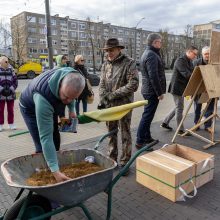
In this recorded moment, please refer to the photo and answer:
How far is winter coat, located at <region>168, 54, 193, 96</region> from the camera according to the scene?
4945mm

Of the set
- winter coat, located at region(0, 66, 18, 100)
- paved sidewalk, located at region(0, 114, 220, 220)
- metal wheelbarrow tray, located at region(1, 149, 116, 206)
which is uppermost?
winter coat, located at region(0, 66, 18, 100)

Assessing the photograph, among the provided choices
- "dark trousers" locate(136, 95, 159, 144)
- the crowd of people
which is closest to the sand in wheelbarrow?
the crowd of people

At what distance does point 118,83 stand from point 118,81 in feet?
0.09

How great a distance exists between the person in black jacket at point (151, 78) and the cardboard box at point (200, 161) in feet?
3.04

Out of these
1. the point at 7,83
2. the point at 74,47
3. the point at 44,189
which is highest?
the point at 74,47

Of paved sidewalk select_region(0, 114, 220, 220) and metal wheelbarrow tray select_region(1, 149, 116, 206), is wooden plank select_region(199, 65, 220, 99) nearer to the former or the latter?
paved sidewalk select_region(0, 114, 220, 220)

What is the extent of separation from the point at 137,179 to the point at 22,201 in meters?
1.68

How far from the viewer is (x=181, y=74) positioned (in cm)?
503

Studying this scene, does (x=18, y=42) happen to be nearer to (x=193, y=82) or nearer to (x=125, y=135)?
(x=193, y=82)

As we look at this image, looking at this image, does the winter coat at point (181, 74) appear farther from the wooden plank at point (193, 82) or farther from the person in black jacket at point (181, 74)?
the wooden plank at point (193, 82)

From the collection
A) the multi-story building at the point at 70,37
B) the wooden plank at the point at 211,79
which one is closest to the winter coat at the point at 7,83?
the wooden plank at the point at 211,79

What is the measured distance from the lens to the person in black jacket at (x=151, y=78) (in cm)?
430

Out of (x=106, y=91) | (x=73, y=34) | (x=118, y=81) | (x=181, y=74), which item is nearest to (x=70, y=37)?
(x=73, y=34)

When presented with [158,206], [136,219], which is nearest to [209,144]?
[158,206]
